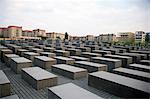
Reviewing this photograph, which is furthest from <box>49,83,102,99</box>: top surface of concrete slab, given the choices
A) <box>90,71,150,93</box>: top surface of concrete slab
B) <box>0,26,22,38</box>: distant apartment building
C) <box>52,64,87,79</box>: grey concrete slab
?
<box>0,26,22,38</box>: distant apartment building

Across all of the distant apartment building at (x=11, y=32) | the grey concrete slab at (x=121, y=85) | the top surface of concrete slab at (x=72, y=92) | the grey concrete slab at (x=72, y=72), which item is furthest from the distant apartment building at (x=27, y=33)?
the top surface of concrete slab at (x=72, y=92)

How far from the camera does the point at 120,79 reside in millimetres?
9945

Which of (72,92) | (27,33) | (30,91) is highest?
(27,33)

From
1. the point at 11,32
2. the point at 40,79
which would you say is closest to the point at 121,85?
the point at 40,79

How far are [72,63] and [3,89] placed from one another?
10.2 meters

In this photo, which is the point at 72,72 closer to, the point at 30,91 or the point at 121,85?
the point at 30,91

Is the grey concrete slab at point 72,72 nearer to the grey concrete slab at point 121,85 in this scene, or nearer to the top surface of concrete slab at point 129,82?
the grey concrete slab at point 121,85

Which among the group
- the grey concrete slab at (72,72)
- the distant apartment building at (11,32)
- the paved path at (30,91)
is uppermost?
the distant apartment building at (11,32)

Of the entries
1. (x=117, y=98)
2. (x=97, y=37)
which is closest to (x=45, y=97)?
(x=117, y=98)

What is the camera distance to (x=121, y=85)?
898cm

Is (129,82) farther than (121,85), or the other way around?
(129,82)

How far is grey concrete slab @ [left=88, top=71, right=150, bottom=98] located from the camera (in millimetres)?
8247

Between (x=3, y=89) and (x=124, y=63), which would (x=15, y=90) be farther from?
(x=124, y=63)

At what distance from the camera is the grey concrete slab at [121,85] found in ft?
27.1
